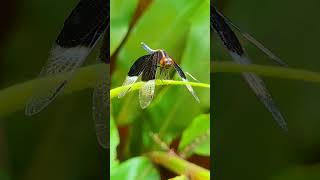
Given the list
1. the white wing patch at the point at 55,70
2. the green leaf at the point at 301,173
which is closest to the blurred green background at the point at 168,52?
the white wing patch at the point at 55,70

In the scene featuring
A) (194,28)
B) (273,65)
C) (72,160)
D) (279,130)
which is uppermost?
(194,28)

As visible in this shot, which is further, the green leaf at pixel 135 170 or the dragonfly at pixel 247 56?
the dragonfly at pixel 247 56

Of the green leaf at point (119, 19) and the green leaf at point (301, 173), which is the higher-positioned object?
the green leaf at point (119, 19)

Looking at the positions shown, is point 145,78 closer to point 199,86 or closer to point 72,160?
point 199,86

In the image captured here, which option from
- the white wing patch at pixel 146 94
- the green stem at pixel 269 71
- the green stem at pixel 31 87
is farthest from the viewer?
the green stem at pixel 269 71

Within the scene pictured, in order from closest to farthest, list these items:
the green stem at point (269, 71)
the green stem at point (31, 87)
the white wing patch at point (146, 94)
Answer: the green stem at point (31, 87) → the white wing patch at point (146, 94) → the green stem at point (269, 71)

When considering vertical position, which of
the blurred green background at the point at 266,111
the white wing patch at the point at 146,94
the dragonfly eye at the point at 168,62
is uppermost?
the dragonfly eye at the point at 168,62

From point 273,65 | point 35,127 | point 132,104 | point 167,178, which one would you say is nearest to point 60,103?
point 35,127

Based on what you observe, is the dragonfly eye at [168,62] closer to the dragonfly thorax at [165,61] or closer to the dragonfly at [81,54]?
the dragonfly thorax at [165,61]
